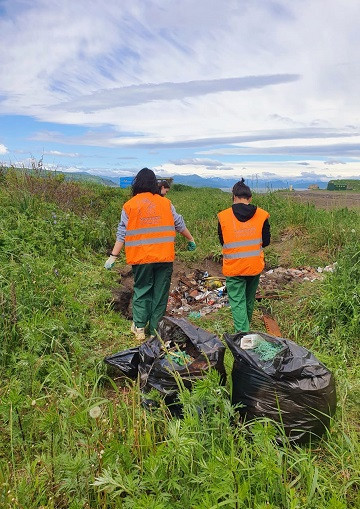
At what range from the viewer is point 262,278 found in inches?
246

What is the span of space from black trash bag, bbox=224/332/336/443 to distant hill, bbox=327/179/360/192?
24.6 meters

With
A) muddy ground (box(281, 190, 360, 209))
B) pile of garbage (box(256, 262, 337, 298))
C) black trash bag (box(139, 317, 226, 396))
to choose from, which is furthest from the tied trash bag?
muddy ground (box(281, 190, 360, 209))

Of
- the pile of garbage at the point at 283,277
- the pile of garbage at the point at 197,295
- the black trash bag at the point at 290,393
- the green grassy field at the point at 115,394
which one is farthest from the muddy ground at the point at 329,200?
the black trash bag at the point at 290,393

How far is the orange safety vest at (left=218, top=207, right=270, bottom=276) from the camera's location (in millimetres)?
4258

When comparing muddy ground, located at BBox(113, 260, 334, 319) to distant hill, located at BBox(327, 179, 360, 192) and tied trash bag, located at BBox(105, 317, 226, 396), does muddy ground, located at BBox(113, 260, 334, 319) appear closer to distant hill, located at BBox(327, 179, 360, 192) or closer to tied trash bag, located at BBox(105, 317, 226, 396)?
tied trash bag, located at BBox(105, 317, 226, 396)

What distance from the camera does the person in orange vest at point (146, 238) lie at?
14.1 ft

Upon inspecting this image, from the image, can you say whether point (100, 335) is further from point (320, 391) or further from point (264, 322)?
point (320, 391)

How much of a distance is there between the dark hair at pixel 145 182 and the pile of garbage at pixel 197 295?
166cm

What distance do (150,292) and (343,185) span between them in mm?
23922

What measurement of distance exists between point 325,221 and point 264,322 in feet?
11.5

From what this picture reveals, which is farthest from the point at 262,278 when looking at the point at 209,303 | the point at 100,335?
the point at 100,335

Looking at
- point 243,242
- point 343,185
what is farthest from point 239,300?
point 343,185

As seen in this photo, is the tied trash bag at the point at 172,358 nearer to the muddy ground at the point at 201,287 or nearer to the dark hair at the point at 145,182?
the dark hair at the point at 145,182

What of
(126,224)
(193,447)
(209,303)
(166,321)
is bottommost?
(209,303)
